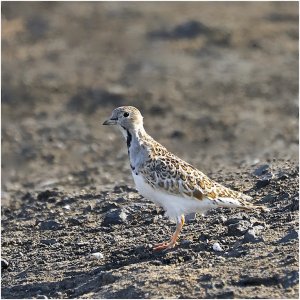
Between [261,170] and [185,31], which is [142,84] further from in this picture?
[261,170]

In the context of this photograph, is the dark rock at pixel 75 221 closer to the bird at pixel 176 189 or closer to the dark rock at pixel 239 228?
the bird at pixel 176 189

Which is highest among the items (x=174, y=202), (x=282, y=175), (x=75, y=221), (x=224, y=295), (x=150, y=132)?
(x=150, y=132)

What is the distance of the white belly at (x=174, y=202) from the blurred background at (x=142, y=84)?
15.0 ft

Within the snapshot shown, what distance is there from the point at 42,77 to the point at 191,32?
5135 millimetres

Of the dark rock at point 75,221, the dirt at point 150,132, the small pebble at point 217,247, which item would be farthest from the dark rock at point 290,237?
the dark rock at point 75,221

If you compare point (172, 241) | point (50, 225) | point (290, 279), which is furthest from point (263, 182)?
point (290, 279)

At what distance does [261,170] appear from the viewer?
48.0 ft

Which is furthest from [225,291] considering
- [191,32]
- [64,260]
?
[191,32]

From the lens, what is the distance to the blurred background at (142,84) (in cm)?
2034

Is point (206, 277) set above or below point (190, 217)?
below

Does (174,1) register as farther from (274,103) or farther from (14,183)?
(14,183)

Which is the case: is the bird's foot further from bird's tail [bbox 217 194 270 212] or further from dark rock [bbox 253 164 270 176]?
dark rock [bbox 253 164 270 176]

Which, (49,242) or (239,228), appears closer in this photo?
(239,228)

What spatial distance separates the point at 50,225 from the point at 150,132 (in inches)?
335
